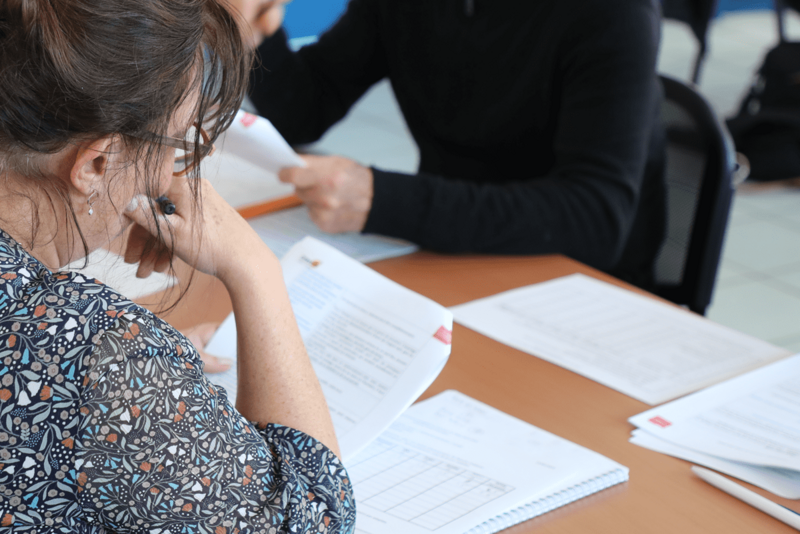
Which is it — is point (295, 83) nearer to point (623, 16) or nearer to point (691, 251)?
point (623, 16)

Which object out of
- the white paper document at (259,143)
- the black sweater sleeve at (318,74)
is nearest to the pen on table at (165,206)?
the white paper document at (259,143)

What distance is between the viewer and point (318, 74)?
5.21 ft

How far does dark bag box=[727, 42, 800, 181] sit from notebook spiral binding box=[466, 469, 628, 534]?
119 inches

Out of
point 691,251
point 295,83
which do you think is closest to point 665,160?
point 691,251

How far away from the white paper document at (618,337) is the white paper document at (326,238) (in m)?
0.20

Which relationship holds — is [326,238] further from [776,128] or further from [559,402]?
[776,128]

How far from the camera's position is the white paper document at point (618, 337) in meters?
0.89

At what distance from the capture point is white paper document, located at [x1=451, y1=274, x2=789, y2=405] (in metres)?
0.89

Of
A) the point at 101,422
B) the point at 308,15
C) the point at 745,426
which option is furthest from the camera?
the point at 308,15

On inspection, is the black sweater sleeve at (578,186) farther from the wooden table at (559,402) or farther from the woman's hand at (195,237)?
the woman's hand at (195,237)

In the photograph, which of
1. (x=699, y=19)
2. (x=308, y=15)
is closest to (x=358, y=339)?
(x=308, y=15)

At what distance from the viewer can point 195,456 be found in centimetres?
51

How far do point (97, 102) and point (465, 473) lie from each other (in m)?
0.44

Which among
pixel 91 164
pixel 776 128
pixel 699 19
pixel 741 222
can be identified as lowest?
pixel 741 222
